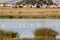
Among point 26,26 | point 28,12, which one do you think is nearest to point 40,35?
point 26,26

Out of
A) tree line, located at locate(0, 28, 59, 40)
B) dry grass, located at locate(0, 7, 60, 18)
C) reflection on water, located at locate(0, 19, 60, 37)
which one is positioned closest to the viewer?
tree line, located at locate(0, 28, 59, 40)

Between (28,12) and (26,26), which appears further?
(28,12)

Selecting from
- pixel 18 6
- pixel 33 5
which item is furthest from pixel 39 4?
pixel 18 6

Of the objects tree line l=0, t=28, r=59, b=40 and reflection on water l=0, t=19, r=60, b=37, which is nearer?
tree line l=0, t=28, r=59, b=40

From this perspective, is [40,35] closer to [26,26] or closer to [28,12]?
[26,26]

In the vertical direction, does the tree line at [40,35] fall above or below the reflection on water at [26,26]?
above

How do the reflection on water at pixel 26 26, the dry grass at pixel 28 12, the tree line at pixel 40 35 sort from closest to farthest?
the tree line at pixel 40 35, the reflection on water at pixel 26 26, the dry grass at pixel 28 12

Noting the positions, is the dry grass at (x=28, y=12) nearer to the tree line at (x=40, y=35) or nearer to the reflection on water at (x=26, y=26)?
the reflection on water at (x=26, y=26)

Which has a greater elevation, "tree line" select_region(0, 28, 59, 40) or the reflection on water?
"tree line" select_region(0, 28, 59, 40)

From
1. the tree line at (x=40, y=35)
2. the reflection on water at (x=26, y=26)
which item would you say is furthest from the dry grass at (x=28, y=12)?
the tree line at (x=40, y=35)

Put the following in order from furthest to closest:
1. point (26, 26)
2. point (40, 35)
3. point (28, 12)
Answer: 1. point (28, 12)
2. point (26, 26)
3. point (40, 35)

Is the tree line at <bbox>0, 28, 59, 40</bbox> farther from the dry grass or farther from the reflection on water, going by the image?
the dry grass

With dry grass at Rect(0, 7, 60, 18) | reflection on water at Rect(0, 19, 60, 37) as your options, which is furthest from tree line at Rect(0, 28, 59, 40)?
dry grass at Rect(0, 7, 60, 18)

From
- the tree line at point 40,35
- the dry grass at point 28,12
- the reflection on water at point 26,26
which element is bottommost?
the dry grass at point 28,12
